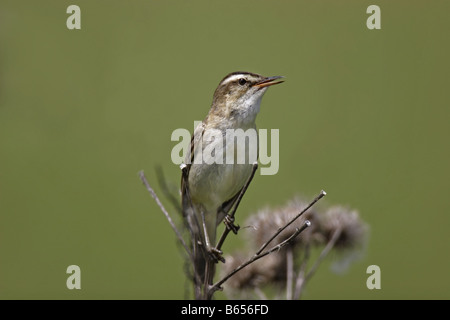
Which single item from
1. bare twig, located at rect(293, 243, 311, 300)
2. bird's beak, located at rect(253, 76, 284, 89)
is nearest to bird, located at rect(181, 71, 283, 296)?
bird's beak, located at rect(253, 76, 284, 89)

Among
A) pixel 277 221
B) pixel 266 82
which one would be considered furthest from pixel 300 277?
pixel 266 82

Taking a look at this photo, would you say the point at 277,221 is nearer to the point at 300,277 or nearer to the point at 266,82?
the point at 300,277

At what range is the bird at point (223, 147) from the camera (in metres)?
2.48

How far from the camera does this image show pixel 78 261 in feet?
19.0

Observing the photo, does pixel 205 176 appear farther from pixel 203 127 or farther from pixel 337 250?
pixel 337 250

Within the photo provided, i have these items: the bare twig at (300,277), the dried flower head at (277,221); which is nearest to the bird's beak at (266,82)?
the dried flower head at (277,221)

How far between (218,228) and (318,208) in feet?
1.93

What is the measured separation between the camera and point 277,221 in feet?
9.29

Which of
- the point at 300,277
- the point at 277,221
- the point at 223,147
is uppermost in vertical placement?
the point at 223,147

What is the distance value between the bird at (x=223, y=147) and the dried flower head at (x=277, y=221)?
28 cm

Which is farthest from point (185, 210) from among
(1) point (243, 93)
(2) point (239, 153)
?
(1) point (243, 93)

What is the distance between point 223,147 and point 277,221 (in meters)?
0.61

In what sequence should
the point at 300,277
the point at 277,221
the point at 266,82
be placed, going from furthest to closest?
the point at 277,221
the point at 266,82
the point at 300,277

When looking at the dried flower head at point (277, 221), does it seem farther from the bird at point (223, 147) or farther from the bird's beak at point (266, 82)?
the bird's beak at point (266, 82)
